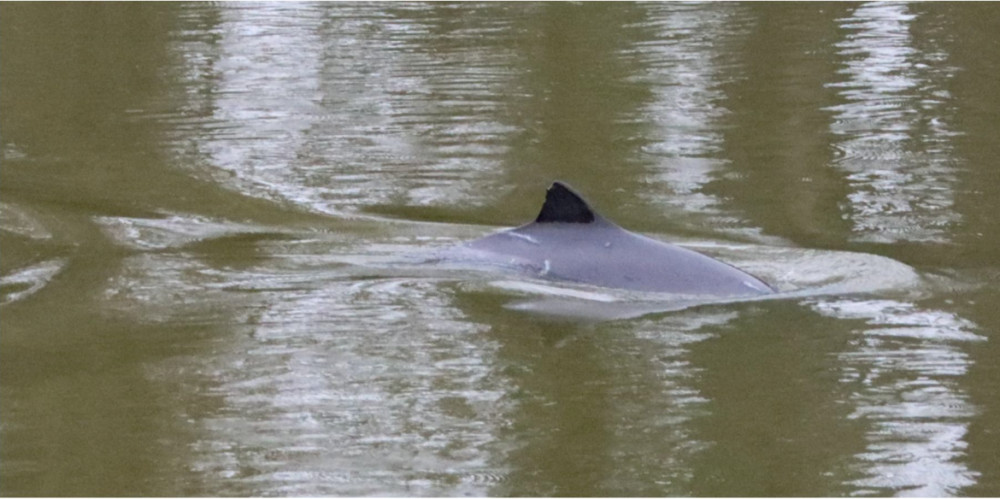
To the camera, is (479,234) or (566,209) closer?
(566,209)

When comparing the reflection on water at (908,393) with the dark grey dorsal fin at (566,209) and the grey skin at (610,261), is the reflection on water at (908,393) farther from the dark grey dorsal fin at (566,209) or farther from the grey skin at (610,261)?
the dark grey dorsal fin at (566,209)

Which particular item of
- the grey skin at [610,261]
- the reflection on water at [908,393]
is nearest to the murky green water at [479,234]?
the reflection on water at [908,393]

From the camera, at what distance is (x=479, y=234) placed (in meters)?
8.97

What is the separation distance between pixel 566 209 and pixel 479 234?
1530 millimetres

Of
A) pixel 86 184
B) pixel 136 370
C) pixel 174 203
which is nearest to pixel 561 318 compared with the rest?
pixel 136 370

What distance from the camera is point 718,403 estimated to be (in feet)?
19.9

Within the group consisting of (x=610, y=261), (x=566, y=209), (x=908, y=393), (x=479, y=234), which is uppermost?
(x=566, y=209)

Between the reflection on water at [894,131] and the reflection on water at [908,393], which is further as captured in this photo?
the reflection on water at [894,131]

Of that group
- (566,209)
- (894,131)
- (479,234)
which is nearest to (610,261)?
(566,209)

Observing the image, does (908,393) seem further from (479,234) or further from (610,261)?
(479,234)

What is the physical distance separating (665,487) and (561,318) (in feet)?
6.63

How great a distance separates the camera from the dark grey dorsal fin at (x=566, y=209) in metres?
7.37

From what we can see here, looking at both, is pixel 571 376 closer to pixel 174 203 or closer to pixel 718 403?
pixel 718 403

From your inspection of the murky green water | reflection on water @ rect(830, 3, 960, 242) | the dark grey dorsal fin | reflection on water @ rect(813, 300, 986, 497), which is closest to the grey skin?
the dark grey dorsal fin
